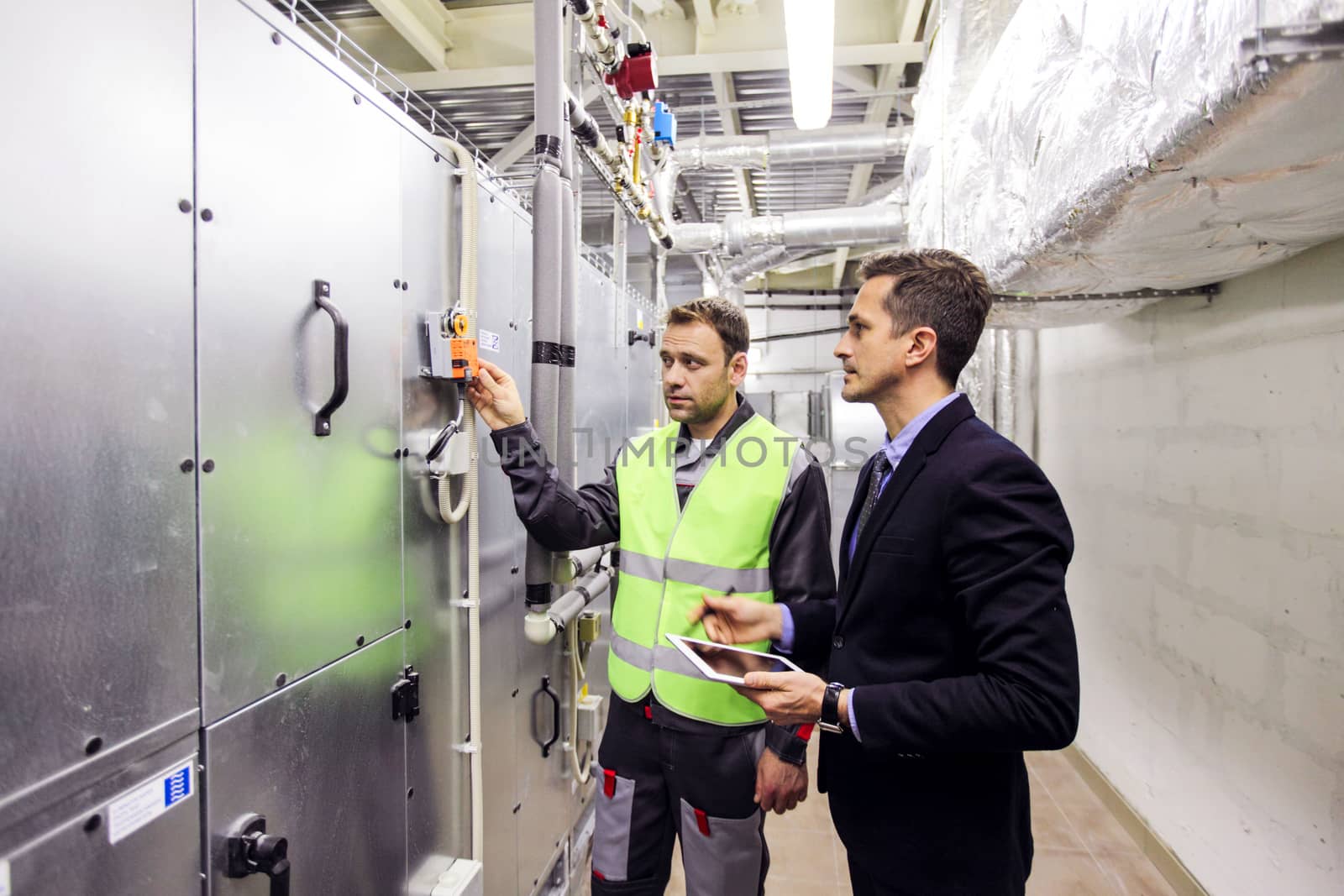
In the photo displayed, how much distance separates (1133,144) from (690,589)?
109 centimetres

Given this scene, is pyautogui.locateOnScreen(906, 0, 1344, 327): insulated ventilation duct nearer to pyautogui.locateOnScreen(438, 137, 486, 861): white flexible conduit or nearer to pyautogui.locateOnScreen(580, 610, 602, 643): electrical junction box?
pyautogui.locateOnScreen(438, 137, 486, 861): white flexible conduit

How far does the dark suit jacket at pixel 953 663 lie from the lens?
819 mm

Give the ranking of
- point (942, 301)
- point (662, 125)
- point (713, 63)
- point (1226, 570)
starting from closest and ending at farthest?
point (942, 301), point (1226, 570), point (662, 125), point (713, 63)

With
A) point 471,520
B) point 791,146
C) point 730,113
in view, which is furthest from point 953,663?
point 730,113

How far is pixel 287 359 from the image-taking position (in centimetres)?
89

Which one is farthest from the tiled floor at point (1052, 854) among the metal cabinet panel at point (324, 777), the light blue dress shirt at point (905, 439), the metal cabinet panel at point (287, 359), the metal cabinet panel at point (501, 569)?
the metal cabinet panel at point (287, 359)

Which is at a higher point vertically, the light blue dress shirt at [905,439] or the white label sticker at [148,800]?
the light blue dress shirt at [905,439]

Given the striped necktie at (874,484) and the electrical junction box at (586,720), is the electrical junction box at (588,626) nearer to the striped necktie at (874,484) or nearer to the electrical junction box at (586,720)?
the electrical junction box at (586,720)

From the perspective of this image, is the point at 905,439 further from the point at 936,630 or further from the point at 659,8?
the point at 659,8

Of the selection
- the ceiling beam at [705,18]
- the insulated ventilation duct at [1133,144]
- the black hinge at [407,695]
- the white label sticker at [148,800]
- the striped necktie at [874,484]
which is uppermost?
the ceiling beam at [705,18]

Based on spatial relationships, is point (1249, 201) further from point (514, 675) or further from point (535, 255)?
point (514, 675)

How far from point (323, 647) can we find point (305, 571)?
0.13 meters

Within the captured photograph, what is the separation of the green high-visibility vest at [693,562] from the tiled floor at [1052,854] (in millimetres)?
1082

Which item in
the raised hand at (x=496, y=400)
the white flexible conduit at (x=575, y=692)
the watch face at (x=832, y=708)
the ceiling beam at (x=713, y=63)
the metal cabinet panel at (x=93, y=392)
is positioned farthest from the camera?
the ceiling beam at (x=713, y=63)
